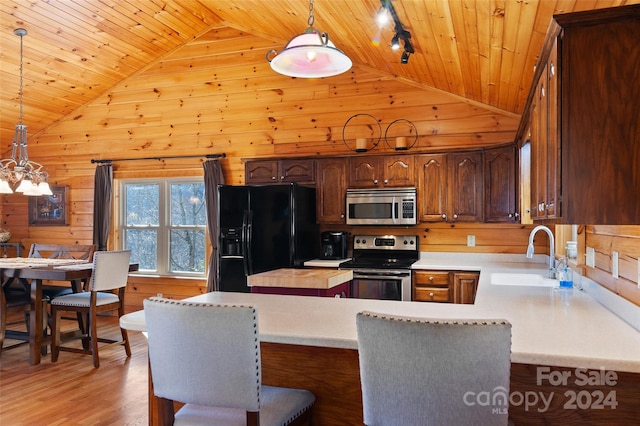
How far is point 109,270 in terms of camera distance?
445cm

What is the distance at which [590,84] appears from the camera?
5.72 feet

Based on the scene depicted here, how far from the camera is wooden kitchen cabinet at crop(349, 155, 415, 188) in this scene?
5.02 meters

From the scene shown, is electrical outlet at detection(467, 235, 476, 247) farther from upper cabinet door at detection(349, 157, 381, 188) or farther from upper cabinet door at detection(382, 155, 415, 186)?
upper cabinet door at detection(349, 157, 381, 188)

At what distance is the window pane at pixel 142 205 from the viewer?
6.57 meters

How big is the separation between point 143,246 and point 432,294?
13.1 feet

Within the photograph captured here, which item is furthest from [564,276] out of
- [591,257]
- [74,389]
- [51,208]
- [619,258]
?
[51,208]

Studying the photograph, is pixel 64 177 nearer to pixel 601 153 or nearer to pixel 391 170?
pixel 391 170

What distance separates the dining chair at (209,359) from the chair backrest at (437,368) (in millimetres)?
377

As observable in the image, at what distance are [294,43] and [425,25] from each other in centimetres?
160

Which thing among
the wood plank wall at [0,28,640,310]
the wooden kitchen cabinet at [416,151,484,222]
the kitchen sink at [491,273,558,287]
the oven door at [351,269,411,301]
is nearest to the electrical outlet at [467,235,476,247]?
the wood plank wall at [0,28,640,310]

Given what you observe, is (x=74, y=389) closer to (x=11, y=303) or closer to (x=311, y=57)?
(x=11, y=303)

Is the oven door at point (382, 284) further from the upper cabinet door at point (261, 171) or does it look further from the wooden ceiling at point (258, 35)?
Result: the wooden ceiling at point (258, 35)

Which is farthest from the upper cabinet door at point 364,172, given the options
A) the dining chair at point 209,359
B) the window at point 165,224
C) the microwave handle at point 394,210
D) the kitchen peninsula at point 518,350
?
the dining chair at point 209,359

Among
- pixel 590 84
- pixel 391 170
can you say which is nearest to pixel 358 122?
pixel 391 170
